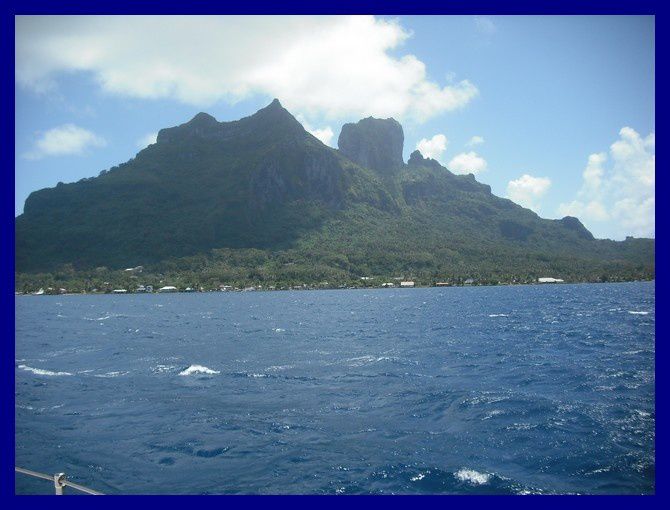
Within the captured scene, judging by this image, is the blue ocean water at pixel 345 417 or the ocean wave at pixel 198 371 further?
the ocean wave at pixel 198 371

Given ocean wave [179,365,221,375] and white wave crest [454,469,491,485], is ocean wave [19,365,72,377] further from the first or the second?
white wave crest [454,469,491,485]

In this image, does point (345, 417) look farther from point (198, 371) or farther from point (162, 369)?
point (162, 369)

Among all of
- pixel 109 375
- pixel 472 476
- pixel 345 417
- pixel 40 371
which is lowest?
pixel 40 371

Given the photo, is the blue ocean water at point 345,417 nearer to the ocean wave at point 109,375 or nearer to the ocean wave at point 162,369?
the ocean wave at point 109,375

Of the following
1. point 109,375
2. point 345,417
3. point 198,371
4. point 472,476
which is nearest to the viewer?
point 472,476

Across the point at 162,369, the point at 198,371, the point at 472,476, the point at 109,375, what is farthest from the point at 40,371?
the point at 472,476

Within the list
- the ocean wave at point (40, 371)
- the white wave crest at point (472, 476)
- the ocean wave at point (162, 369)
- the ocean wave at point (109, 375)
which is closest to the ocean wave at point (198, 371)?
the ocean wave at point (162, 369)
